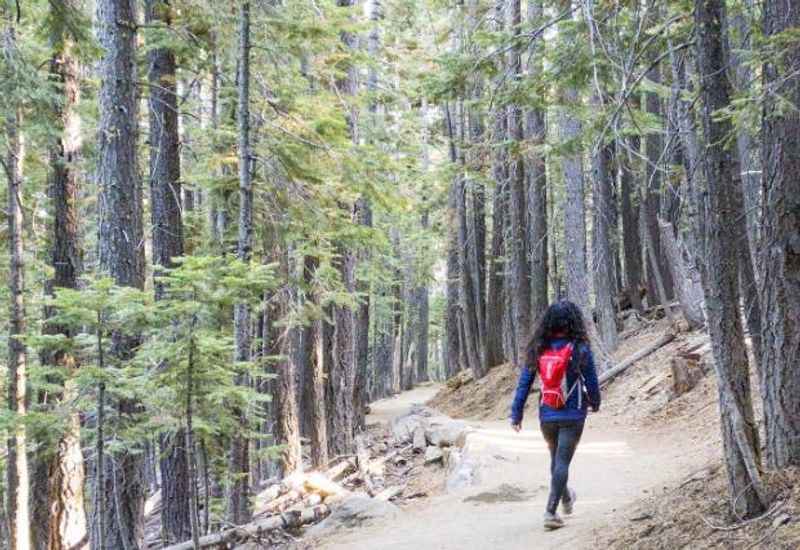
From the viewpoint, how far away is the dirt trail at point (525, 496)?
6605 millimetres

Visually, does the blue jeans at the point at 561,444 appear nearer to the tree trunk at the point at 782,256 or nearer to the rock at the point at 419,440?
the tree trunk at the point at 782,256

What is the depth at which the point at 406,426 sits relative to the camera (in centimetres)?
1623

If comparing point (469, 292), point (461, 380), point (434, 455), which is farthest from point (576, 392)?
point (461, 380)

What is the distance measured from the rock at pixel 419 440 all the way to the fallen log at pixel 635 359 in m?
3.83

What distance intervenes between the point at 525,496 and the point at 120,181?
5.87 m

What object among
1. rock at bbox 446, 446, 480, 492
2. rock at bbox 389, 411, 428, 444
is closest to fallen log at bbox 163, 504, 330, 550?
rock at bbox 446, 446, 480, 492

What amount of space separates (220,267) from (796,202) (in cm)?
418

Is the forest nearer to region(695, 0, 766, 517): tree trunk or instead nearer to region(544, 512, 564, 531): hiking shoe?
region(695, 0, 766, 517): tree trunk

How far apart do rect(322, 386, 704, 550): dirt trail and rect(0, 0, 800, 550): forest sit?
5.08 ft

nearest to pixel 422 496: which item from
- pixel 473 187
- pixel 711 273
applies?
pixel 711 273

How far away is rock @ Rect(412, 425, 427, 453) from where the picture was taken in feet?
47.1

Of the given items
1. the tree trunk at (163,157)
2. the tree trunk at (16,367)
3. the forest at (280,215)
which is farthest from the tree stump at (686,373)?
the tree trunk at (16,367)

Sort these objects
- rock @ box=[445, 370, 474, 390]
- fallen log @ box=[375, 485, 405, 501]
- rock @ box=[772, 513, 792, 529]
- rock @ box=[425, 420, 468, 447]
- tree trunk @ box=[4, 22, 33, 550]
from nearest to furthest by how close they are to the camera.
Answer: rock @ box=[772, 513, 792, 529]
tree trunk @ box=[4, 22, 33, 550]
fallen log @ box=[375, 485, 405, 501]
rock @ box=[425, 420, 468, 447]
rock @ box=[445, 370, 474, 390]

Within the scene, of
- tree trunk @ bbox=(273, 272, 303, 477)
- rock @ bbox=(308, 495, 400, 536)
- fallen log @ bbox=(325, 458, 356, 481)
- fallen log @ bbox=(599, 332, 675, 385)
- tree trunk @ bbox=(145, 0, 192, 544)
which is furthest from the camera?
fallen log @ bbox=(599, 332, 675, 385)
